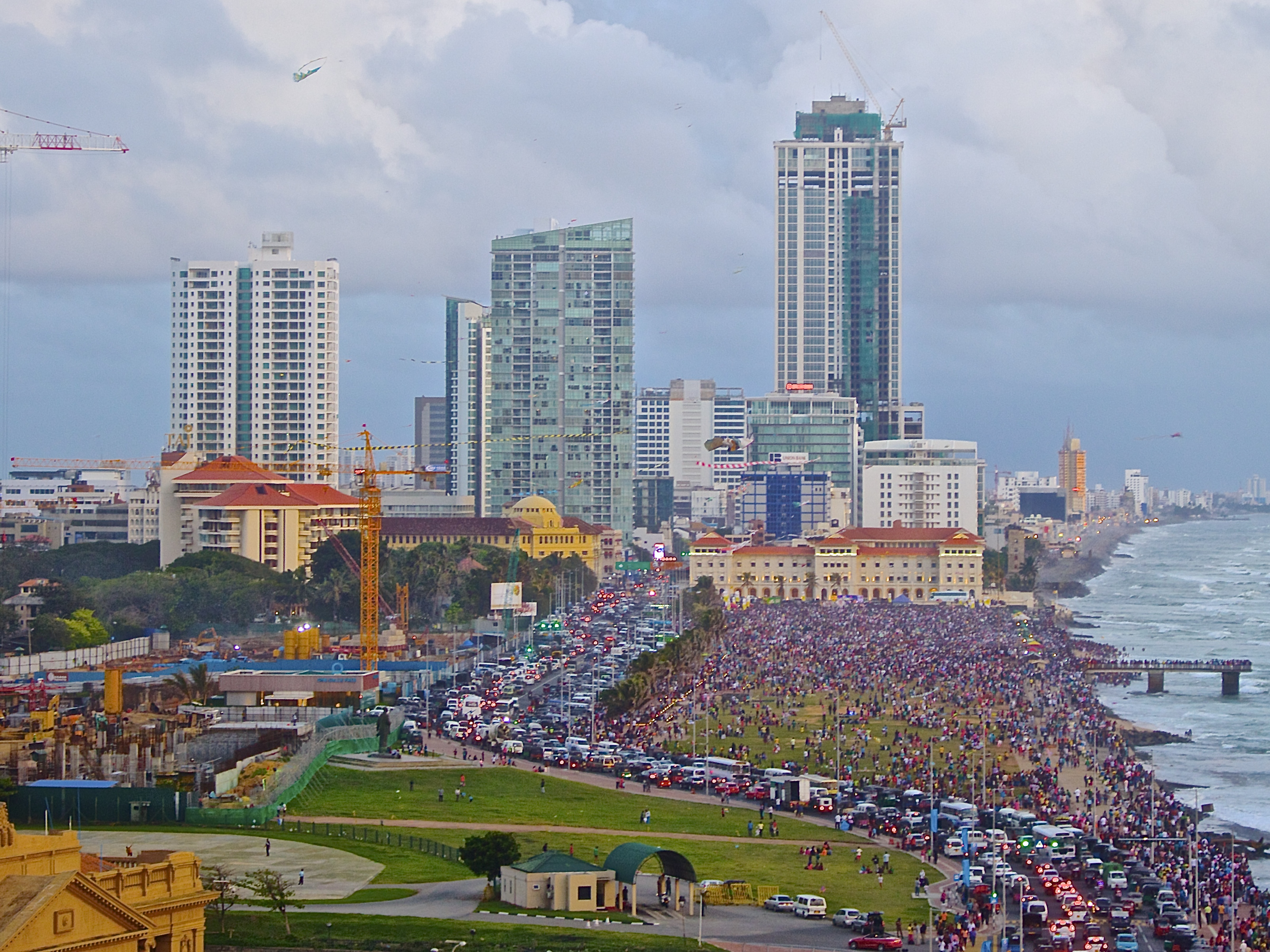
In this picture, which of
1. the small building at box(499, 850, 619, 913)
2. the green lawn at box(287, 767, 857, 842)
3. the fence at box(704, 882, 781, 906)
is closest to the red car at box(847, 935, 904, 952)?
the fence at box(704, 882, 781, 906)

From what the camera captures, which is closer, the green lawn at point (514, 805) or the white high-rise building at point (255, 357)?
the green lawn at point (514, 805)

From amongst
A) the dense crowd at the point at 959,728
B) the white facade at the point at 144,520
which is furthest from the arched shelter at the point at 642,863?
the white facade at the point at 144,520

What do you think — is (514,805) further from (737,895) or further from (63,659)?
(63,659)

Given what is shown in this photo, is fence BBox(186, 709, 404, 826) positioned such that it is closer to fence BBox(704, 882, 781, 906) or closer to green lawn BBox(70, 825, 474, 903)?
green lawn BBox(70, 825, 474, 903)

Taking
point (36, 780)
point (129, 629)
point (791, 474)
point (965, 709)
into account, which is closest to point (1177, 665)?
point (965, 709)

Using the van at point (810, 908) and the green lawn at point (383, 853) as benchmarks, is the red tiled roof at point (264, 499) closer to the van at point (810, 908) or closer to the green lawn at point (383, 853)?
the green lawn at point (383, 853)

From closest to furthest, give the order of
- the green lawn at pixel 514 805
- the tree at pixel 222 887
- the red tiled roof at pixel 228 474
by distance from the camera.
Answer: the tree at pixel 222 887
the green lawn at pixel 514 805
the red tiled roof at pixel 228 474
